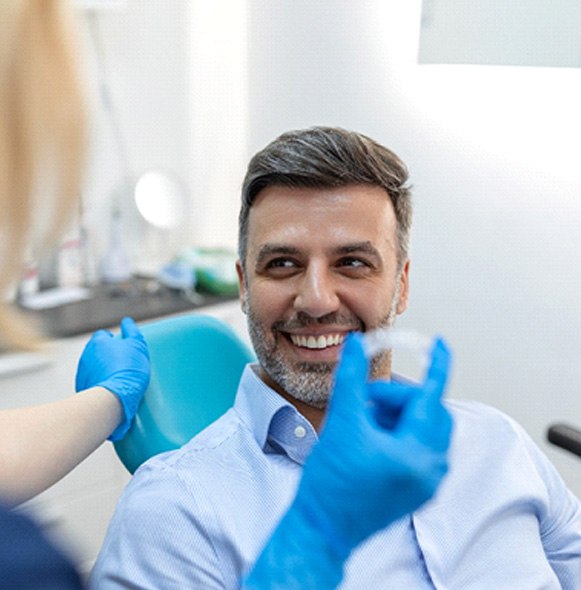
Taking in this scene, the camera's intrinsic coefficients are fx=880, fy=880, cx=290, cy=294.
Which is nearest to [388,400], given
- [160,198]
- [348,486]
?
[348,486]

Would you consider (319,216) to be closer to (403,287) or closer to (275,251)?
(275,251)

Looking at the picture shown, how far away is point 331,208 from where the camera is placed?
145 cm

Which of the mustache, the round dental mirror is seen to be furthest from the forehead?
the round dental mirror

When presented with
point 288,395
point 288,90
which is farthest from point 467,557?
point 288,90

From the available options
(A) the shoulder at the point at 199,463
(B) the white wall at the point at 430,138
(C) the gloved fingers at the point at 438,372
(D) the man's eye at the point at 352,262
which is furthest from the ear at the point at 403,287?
(B) the white wall at the point at 430,138

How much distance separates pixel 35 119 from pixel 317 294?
2.72 ft

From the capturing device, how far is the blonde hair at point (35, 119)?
2.04 ft

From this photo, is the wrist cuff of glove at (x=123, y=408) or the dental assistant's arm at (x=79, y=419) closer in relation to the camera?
the dental assistant's arm at (x=79, y=419)

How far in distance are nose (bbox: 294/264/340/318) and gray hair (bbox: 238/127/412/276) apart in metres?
0.15

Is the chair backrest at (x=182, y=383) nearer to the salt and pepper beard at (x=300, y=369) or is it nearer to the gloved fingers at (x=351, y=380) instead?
the salt and pepper beard at (x=300, y=369)

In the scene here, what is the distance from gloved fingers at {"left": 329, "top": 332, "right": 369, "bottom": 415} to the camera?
1008mm

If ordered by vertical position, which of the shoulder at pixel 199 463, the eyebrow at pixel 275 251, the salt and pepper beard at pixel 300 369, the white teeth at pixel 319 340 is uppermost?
the eyebrow at pixel 275 251

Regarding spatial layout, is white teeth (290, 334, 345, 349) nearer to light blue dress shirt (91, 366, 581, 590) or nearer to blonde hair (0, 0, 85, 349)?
light blue dress shirt (91, 366, 581, 590)

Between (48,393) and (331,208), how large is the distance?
121cm
